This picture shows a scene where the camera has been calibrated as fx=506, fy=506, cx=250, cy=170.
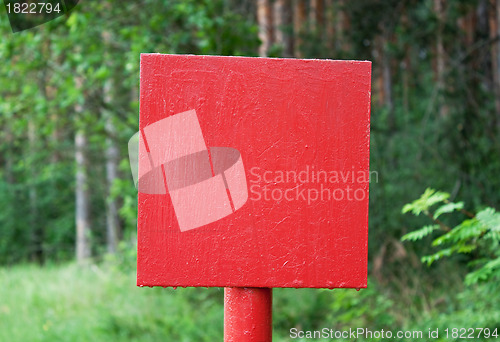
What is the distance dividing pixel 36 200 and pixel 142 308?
30.2 ft

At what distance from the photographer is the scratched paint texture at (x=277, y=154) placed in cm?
144

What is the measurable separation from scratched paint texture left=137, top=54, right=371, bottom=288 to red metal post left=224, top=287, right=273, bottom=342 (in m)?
0.08

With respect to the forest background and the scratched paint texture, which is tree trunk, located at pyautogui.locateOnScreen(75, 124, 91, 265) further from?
the scratched paint texture

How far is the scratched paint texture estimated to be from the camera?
4.71 ft

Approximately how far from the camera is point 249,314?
1528mm

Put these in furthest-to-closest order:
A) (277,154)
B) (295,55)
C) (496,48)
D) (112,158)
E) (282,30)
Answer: (112,158)
(496,48)
(295,55)
(282,30)
(277,154)

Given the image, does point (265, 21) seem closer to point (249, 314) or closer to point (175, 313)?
point (175, 313)

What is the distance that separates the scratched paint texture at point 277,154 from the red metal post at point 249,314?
0.08m

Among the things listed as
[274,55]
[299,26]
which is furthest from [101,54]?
[299,26]

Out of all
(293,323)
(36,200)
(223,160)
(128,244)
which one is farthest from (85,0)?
(36,200)

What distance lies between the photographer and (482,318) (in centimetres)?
318

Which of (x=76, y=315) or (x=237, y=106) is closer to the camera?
(x=237, y=106)

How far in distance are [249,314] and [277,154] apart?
495mm

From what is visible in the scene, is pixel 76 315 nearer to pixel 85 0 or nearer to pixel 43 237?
pixel 85 0
